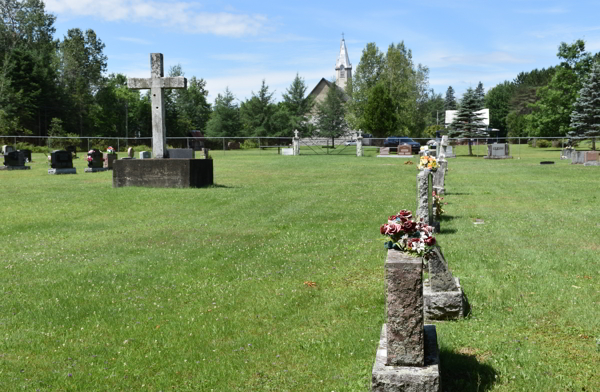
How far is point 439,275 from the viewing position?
6.03 metres

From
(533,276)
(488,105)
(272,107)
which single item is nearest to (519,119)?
(488,105)

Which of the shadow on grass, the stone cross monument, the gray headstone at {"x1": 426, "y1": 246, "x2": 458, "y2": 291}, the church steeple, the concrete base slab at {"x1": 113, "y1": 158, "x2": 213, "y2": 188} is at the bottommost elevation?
the shadow on grass

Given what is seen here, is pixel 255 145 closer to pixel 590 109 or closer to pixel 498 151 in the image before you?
pixel 498 151

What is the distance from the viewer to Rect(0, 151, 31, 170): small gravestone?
29172mm

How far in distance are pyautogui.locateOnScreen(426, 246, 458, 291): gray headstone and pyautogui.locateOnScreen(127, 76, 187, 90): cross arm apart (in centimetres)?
1457

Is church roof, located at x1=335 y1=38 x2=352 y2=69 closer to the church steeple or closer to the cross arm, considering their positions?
the church steeple

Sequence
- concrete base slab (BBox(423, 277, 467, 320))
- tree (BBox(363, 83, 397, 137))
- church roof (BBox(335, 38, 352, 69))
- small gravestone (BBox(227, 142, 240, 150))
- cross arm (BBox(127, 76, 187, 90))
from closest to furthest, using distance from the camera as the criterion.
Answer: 1. concrete base slab (BBox(423, 277, 467, 320))
2. cross arm (BBox(127, 76, 187, 90))
3. tree (BBox(363, 83, 397, 137))
4. small gravestone (BBox(227, 142, 240, 150))
5. church roof (BBox(335, 38, 352, 69))

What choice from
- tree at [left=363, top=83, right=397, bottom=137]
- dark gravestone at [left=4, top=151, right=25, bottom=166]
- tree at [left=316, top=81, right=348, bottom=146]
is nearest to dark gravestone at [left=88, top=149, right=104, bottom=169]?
dark gravestone at [left=4, top=151, right=25, bottom=166]

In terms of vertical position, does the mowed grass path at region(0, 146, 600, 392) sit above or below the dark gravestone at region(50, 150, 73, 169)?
below

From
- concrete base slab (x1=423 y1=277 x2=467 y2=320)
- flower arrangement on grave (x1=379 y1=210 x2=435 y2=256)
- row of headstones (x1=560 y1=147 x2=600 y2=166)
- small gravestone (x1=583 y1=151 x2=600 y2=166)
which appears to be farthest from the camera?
row of headstones (x1=560 y1=147 x2=600 y2=166)

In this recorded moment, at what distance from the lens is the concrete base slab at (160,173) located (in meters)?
18.4

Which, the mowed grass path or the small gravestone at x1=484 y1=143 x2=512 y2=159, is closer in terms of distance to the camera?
the mowed grass path

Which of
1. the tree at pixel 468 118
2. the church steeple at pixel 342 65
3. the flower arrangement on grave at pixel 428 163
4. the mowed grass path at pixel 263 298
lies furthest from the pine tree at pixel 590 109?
the church steeple at pixel 342 65

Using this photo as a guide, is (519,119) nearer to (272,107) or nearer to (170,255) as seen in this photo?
(272,107)
